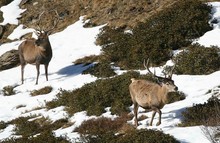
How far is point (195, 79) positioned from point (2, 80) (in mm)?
12328

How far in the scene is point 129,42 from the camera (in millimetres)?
22266

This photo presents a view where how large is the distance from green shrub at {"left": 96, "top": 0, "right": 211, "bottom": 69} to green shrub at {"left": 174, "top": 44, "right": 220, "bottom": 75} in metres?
1.58

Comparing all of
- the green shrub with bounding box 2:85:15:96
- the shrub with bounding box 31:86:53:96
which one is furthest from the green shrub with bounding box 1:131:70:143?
the green shrub with bounding box 2:85:15:96

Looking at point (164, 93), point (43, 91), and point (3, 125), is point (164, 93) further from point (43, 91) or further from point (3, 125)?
point (43, 91)

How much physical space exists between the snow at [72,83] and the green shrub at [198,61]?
14.8 inches

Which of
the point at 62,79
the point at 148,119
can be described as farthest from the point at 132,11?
the point at 148,119

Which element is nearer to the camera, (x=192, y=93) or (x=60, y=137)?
(x=60, y=137)

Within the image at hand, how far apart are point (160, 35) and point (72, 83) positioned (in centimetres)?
514

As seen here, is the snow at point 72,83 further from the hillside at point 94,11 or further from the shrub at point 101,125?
the hillside at point 94,11

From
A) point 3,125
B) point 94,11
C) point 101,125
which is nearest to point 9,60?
point 94,11

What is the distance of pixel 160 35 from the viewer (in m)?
21.2

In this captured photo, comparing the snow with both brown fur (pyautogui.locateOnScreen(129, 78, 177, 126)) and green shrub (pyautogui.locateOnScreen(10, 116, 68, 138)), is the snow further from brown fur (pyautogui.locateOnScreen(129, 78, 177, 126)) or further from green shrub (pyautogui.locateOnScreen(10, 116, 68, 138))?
brown fur (pyautogui.locateOnScreen(129, 78, 177, 126))

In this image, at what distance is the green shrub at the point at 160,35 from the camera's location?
2044cm

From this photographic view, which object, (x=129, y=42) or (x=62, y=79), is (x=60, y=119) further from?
(x=129, y=42)
